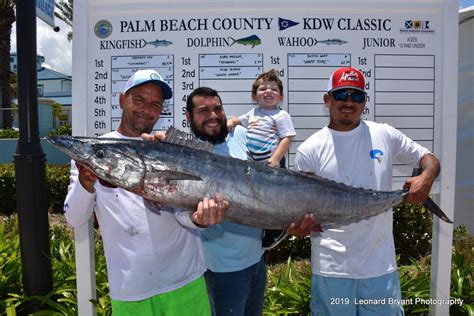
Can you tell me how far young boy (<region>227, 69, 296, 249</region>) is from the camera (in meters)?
3.08

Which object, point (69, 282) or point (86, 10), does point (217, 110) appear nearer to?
point (86, 10)

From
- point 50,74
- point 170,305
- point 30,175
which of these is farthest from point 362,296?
point 50,74

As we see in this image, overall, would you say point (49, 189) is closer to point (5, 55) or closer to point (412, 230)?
point (412, 230)

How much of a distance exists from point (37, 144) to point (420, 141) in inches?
119

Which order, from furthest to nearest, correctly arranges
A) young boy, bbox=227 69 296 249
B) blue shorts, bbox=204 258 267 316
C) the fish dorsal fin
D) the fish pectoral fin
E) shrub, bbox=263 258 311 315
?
shrub, bbox=263 258 311 315, young boy, bbox=227 69 296 249, blue shorts, bbox=204 258 267 316, the fish dorsal fin, the fish pectoral fin

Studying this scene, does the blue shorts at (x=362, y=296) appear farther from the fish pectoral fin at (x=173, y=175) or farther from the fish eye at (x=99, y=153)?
the fish eye at (x=99, y=153)

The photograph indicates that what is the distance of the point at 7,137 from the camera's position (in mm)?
15320

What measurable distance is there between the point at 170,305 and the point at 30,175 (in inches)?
72.4

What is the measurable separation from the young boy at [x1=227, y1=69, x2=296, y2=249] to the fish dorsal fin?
0.76 meters

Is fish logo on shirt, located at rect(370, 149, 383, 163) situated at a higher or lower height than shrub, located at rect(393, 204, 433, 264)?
higher

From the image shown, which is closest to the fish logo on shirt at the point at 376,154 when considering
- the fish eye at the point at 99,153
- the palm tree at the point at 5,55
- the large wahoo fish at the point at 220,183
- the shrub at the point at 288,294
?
the large wahoo fish at the point at 220,183

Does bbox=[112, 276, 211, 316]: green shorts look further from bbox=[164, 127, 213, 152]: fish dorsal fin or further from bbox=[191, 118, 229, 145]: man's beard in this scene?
bbox=[191, 118, 229, 145]: man's beard

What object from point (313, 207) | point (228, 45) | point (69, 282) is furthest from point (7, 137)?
point (313, 207)

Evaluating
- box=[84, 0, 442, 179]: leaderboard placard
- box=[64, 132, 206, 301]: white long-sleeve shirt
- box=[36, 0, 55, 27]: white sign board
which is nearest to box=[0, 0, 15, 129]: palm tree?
box=[36, 0, 55, 27]: white sign board
